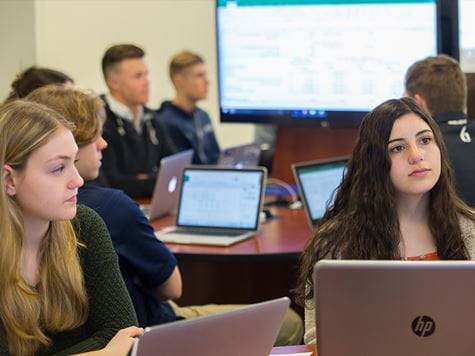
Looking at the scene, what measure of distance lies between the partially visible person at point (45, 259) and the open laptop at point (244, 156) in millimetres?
2304

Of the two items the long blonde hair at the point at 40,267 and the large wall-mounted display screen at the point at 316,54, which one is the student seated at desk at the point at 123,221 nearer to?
the long blonde hair at the point at 40,267

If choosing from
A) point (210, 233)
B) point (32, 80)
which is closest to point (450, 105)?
point (210, 233)

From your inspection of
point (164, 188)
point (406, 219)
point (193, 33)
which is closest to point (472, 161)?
point (406, 219)

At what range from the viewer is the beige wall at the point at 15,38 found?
5820mm

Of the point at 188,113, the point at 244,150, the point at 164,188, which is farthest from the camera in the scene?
the point at 188,113

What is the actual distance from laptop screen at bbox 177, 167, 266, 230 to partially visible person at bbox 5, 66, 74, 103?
0.64 meters

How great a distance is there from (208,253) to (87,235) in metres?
1.14

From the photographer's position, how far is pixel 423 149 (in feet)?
7.67

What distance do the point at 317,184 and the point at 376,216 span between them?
1.33 metres

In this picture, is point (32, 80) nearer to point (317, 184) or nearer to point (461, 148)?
point (317, 184)

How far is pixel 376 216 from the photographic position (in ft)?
7.67

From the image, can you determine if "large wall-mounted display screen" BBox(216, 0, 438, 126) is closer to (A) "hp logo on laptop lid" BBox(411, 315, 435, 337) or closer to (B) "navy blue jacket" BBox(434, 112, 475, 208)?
(B) "navy blue jacket" BBox(434, 112, 475, 208)

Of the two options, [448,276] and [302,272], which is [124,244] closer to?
[302,272]

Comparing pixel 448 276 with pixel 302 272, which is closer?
pixel 448 276
